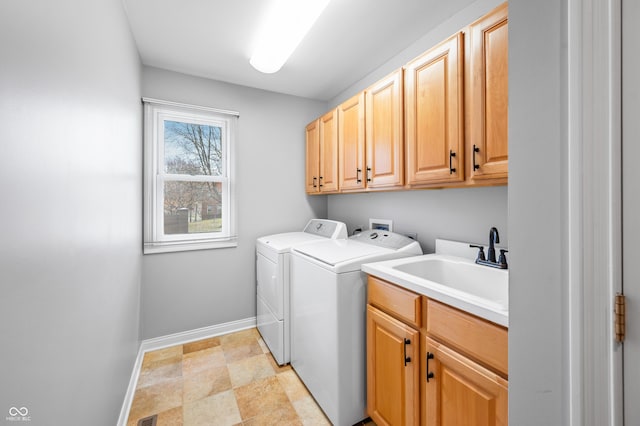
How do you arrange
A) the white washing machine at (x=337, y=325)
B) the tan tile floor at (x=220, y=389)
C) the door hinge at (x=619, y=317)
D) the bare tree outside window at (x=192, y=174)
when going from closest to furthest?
the door hinge at (x=619, y=317)
the white washing machine at (x=337, y=325)
the tan tile floor at (x=220, y=389)
the bare tree outside window at (x=192, y=174)

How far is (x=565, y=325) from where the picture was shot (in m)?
0.58

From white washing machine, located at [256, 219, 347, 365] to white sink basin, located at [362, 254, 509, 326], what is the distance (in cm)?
83

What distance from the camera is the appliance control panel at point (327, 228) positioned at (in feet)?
7.93

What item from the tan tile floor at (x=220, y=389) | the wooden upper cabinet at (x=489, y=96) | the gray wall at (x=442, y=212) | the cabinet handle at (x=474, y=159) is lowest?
the tan tile floor at (x=220, y=389)

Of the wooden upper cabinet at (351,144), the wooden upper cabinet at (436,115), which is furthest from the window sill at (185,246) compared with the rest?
the wooden upper cabinet at (436,115)

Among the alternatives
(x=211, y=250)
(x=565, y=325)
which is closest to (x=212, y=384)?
(x=211, y=250)

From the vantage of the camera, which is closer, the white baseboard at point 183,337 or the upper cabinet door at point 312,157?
the white baseboard at point 183,337

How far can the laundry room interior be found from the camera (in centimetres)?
61

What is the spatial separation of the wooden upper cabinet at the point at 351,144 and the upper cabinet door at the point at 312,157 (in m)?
0.44

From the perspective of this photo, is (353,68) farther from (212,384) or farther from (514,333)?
(212,384)

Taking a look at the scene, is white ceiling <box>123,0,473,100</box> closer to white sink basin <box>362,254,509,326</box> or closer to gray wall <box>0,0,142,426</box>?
gray wall <box>0,0,142,426</box>

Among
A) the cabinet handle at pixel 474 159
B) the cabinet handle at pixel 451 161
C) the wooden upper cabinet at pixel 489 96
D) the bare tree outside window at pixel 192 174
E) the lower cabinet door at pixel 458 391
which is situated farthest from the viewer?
the bare tree outside window at pixel 192 174

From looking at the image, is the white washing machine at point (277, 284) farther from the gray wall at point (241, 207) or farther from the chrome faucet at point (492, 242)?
the chrome faucet at point (492, 242)

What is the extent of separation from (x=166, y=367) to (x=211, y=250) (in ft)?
3.31
